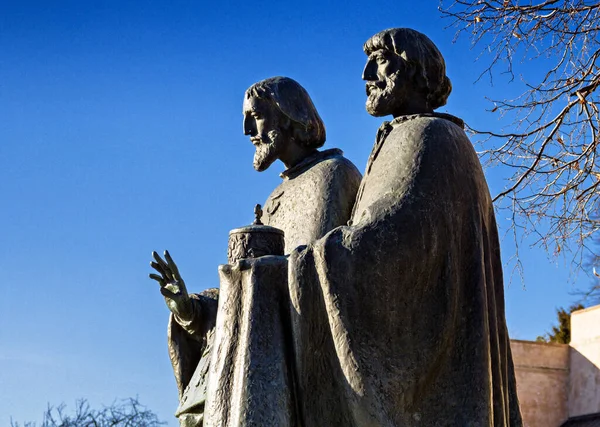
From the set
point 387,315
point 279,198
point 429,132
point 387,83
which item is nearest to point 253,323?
point 387,315

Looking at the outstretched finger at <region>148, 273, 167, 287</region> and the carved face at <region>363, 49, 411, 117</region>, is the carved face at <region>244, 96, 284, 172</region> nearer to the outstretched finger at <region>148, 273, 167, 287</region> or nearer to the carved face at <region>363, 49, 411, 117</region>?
the carved face at <region>363, 49, 411, 117</region>

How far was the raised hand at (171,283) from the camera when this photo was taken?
6.36m

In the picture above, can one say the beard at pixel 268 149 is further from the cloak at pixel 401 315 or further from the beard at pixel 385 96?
the cloak at pixel 401 315

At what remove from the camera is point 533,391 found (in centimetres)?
2686

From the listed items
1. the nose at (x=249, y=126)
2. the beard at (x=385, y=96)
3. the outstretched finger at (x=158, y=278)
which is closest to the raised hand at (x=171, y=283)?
the outstretched finger at (x=158, y=278)

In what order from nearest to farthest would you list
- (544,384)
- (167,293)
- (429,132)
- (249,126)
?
(429,132)
(167,293)
(249,126)
(544,384)

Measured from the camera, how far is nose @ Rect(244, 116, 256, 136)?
22.5ft

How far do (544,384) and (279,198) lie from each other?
2127cm

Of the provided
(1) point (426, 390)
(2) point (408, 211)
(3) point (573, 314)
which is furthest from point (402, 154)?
(3) point (573, 314)

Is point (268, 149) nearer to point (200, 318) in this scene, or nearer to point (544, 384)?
point (200, 318)

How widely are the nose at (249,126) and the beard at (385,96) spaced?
0.88 m

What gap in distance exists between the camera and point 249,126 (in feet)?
22.5

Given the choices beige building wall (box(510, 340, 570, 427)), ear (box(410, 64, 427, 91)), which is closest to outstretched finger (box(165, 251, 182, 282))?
ear (box(410, 64, 427, 91))

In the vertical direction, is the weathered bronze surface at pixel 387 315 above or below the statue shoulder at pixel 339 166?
below
